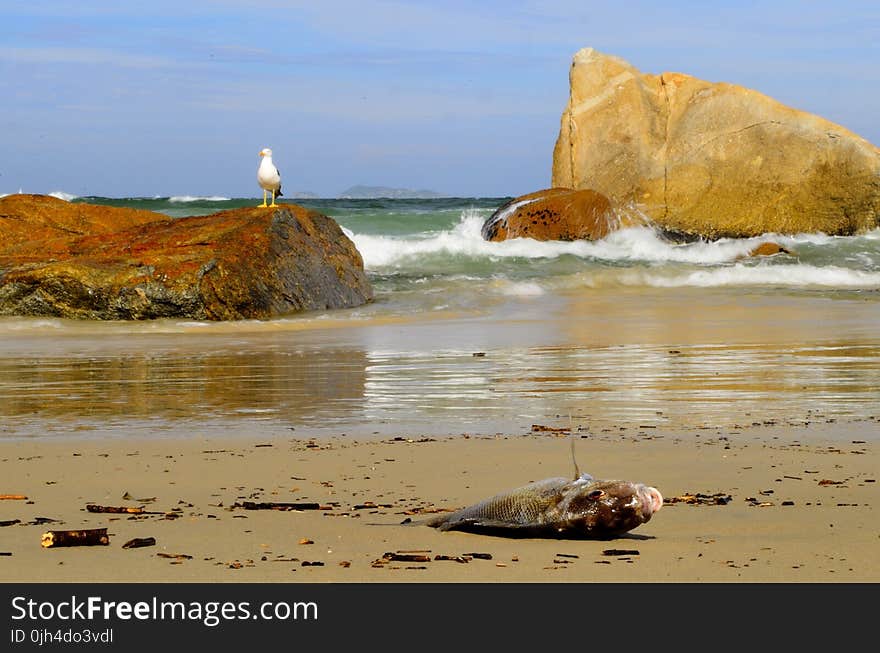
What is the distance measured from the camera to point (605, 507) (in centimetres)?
416

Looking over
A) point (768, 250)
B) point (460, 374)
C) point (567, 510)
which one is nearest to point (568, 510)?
point (567, 510)

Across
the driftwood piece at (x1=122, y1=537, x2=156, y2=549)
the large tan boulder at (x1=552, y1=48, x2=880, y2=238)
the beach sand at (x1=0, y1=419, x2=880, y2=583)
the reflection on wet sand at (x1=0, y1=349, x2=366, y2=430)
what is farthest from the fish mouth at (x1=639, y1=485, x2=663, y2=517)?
the large tan boulder at (x1=552, y1=48, x2=880, y2=238)

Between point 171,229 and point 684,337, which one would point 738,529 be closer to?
point 684,337

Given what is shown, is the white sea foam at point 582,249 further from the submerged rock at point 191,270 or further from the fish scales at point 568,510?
the fish scales at point 568,510

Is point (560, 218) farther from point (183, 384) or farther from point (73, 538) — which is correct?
point (73, 538)

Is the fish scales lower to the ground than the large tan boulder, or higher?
lower

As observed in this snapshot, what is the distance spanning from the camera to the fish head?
4148 mm

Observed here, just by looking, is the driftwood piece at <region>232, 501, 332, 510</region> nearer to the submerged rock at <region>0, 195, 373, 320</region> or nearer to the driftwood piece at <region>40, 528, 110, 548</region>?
the driftwood piece at <region>40, 528, 110, 548</region>

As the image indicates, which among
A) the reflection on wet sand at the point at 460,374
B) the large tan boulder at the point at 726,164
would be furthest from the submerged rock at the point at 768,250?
the reflection on wet sand at the point at 460,374

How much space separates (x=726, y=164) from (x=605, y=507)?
77.5ft

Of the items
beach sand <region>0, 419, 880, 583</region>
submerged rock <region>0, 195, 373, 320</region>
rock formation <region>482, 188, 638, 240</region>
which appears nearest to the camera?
beach sand <region>0, 419, 880, 583</region>

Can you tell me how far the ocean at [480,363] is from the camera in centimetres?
737

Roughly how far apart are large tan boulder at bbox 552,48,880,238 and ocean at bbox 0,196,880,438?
696cm

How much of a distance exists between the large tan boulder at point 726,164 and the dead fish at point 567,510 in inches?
891
